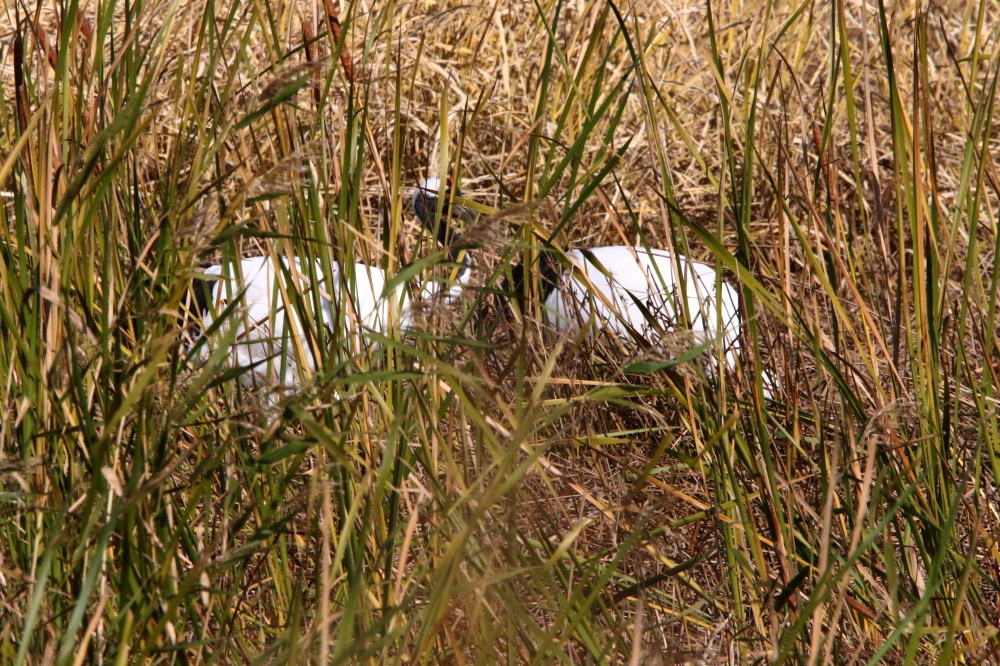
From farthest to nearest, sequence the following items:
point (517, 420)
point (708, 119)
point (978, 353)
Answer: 1. point (708, 119)
2. point (978, 353)
3. point (517, 420)

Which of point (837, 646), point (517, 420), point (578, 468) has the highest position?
point (517, 420)

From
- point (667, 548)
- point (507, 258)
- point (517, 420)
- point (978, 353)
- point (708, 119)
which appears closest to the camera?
point (517, 420)

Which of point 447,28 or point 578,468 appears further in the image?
point 447,28

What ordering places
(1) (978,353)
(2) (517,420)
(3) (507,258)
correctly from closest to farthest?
1. (2) (517,420)
2. (3) (507,258)
3. (1) (978,353)

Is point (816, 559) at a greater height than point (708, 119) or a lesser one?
lesser

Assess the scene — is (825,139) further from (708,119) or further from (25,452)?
(708,119)

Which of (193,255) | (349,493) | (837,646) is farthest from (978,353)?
(193,255)

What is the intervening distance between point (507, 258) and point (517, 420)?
0.90 ft

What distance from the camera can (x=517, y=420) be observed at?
70cm

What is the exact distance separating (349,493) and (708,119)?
2.22 meters

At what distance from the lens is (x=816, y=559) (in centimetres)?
97

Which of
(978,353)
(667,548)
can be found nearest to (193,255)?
(667,548)

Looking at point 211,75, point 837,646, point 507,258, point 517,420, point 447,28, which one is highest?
→ point 447,28

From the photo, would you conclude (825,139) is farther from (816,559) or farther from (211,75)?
(211,75)
